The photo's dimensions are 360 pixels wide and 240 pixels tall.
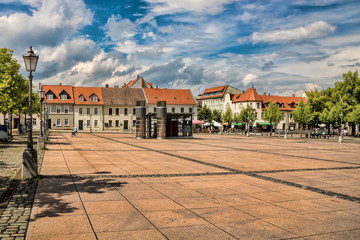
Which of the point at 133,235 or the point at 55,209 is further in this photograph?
the point at 55,209

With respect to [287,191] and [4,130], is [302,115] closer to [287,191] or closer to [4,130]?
[4,130]

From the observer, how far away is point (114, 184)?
956 cm

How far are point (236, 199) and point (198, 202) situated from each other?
0.99 meters

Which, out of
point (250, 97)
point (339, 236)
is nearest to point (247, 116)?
point (250, 97)

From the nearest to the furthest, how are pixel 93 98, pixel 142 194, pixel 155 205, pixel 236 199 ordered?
pixel 155 205 → pixel 236 199 → pixel 142 194 → pixel 93 98

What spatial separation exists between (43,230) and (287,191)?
20.4 ft

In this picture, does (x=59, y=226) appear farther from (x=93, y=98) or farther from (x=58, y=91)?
(x=58, y=91)

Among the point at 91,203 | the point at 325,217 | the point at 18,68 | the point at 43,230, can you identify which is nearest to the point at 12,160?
the point at 91,203

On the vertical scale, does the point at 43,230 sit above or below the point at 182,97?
below

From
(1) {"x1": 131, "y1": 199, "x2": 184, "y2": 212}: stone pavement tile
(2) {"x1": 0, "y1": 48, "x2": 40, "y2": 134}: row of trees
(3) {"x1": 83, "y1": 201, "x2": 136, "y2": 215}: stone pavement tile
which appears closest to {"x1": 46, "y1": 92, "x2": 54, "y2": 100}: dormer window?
(2) {"x1": 0, "y1": 48, "x2": 40, "y2": 134}: row of trees

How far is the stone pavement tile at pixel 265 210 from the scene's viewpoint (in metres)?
6.68

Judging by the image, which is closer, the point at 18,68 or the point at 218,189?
the point at 218,189

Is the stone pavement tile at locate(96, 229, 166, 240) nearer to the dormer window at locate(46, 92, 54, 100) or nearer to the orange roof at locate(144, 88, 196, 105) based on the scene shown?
the dormer window at locate(46, 92, 54, 100)

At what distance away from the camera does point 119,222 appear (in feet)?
19.8
